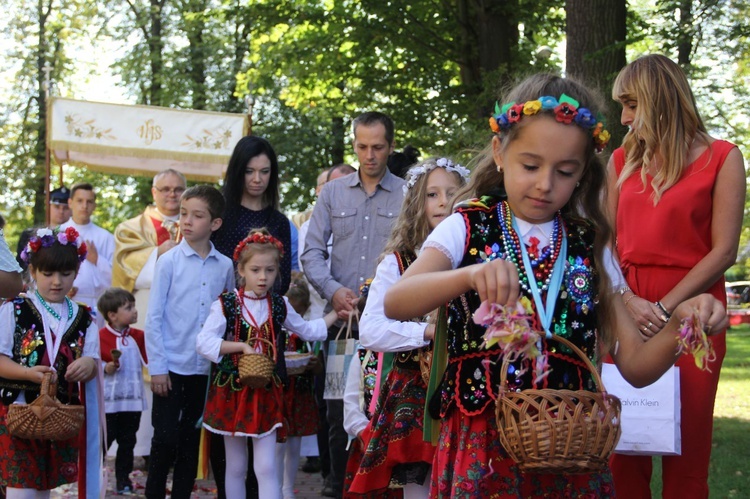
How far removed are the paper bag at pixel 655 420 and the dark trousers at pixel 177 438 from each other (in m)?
Answer: 3.38

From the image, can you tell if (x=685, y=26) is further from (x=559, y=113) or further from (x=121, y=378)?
(x=559, y=113)

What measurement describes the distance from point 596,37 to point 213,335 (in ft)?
21.1

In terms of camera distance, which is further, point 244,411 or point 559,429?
point 244,411

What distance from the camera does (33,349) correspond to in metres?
6.32

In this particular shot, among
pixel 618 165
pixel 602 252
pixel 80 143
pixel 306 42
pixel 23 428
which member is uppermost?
pixel 306 42

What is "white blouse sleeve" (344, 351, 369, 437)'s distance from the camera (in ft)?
19.3

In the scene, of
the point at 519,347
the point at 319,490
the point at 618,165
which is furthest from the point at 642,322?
the point at 319,490

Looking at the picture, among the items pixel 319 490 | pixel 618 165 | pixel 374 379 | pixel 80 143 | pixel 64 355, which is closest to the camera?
pixel 618 165

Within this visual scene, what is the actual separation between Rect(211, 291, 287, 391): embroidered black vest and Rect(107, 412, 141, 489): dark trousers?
227 centimetres

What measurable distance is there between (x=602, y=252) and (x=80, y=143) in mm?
10585

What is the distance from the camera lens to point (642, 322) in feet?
14.8

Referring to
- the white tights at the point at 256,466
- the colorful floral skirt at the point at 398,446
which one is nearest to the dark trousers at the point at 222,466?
the white tights at the point at 256,466

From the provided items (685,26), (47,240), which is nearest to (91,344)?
(47,240)

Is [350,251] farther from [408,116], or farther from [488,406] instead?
[408,116]
